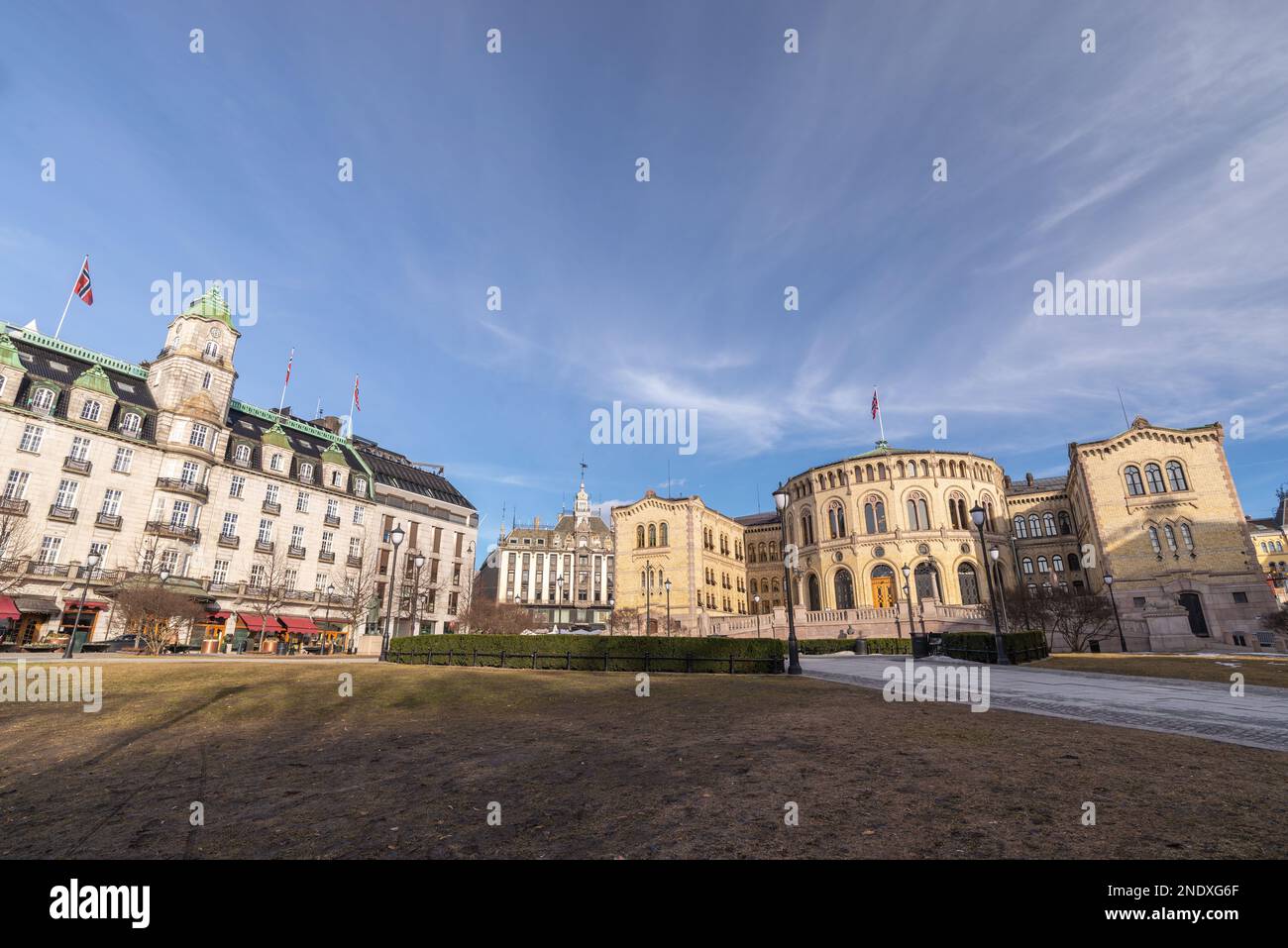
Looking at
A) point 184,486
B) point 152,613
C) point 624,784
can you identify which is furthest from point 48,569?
point 624,784

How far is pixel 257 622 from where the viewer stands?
40250mm

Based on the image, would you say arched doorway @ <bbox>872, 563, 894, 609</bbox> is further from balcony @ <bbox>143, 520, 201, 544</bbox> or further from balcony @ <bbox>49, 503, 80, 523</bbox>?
balcony @ <bbox>49, 503, 80, 523</bbox>

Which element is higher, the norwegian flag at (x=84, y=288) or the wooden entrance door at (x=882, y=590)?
the norwegian flag at (x=84, y=288)

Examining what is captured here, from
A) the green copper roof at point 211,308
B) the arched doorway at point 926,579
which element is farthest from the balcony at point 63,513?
the arched doorway at point 926,579

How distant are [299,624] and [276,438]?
1507cm

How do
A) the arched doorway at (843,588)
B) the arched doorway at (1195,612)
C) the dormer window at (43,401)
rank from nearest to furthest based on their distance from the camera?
the dormer window at (43,401)
the arched doorway at (1195,612)
the arched doorway at (843,588)

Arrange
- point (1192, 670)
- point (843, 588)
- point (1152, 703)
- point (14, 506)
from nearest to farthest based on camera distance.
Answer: point (1152, 703) < point (1192, 670) < point (14, 506) < point (843, 588)

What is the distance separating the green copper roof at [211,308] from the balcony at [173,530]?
1546 centimetres

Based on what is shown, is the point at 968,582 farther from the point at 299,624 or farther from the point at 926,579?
the point at 299,624

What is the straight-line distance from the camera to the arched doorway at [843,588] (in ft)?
182

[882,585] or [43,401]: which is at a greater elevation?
[43,401]

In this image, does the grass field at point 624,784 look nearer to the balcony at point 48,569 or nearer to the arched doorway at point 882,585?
the balcony at point 48,569

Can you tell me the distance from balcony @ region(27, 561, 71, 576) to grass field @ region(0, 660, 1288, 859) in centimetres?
2979
